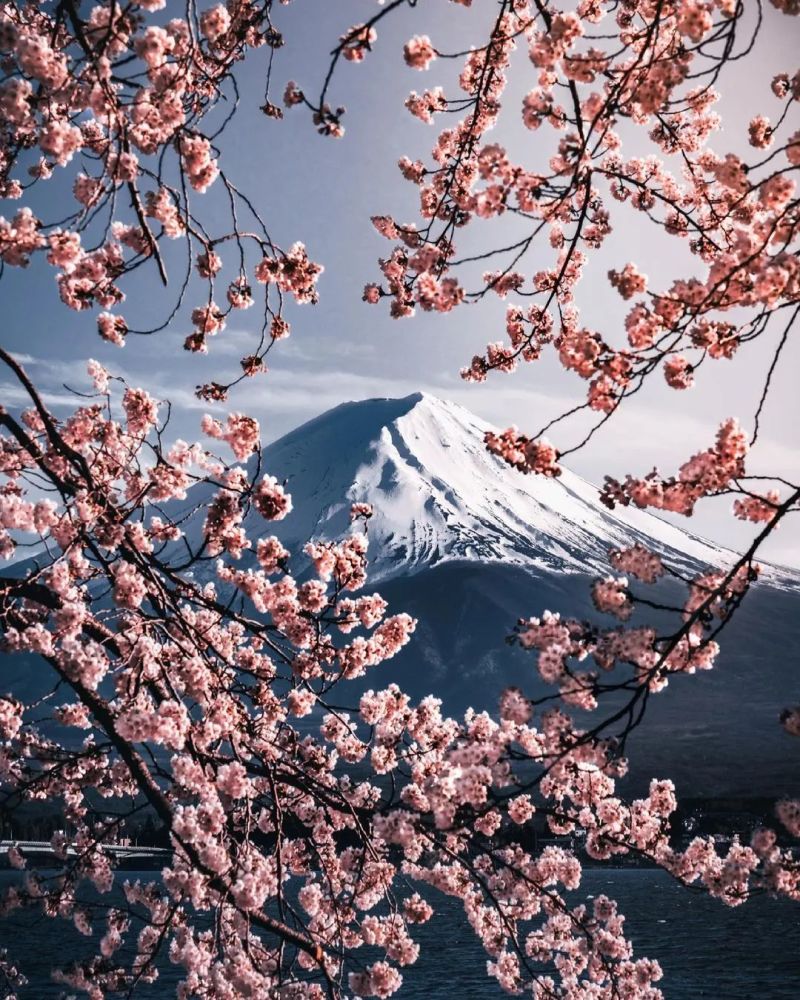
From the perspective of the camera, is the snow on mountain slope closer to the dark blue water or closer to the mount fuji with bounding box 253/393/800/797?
the mount fuji with bounding box 253/393/800/797

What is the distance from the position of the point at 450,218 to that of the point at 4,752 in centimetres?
525

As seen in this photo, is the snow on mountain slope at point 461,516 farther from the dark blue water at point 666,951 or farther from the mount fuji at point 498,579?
the dark blue water at point 666,951

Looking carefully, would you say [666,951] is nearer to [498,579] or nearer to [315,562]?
[315,562]

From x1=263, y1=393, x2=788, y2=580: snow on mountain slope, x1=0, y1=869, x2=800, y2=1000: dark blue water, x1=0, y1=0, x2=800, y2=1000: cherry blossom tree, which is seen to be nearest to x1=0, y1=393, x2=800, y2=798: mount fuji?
x1=263, y1=393, x2=788, y2=580: snow on mountain slope

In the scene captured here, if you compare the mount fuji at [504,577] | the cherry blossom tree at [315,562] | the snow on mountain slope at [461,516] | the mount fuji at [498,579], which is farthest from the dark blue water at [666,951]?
the snow on mountain slope at [461,516]

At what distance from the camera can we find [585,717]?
144 metres

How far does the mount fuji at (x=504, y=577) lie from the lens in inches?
5458

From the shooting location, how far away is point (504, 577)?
563 ft

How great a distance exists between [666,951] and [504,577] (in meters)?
131

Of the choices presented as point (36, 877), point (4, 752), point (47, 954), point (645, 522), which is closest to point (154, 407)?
point (4, 752)

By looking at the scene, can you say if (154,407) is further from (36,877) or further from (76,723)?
(36,877)

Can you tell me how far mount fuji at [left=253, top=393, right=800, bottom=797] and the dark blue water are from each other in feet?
237

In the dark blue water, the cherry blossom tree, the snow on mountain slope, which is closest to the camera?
the cherry blossom tree

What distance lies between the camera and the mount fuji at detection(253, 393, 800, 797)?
138625mm
